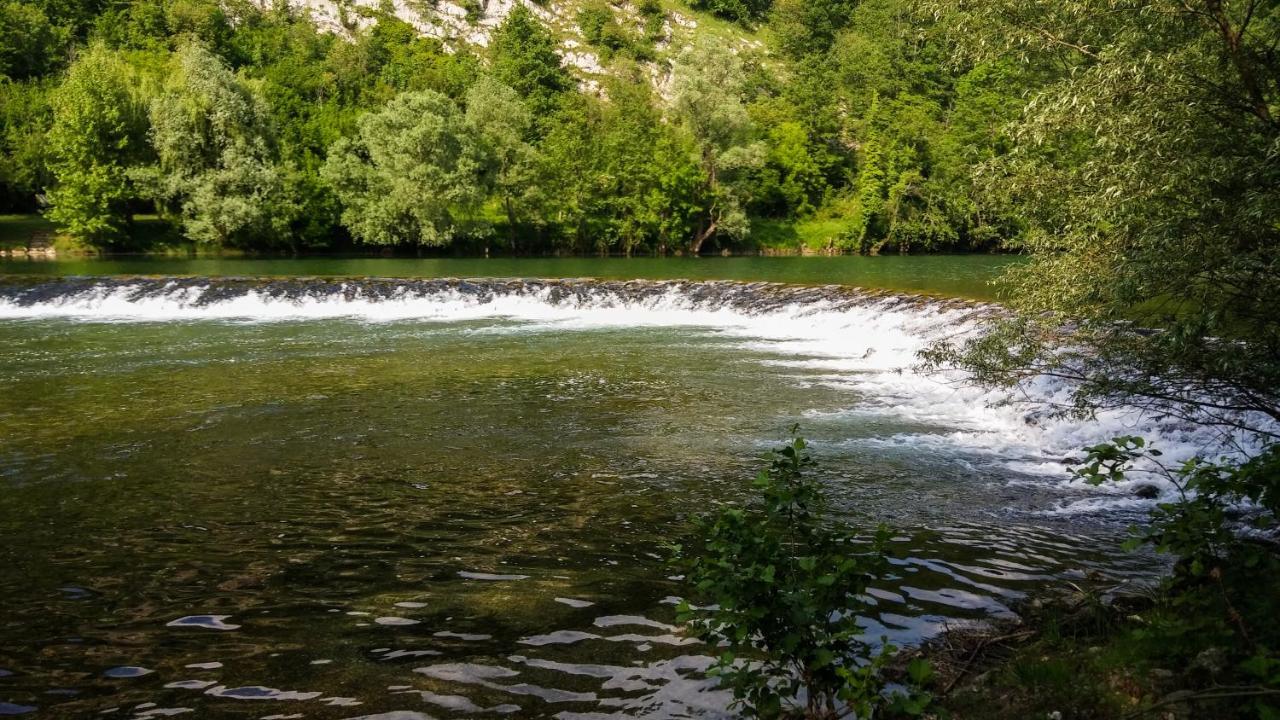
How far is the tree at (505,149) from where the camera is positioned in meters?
57.8

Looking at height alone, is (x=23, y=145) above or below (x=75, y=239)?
above

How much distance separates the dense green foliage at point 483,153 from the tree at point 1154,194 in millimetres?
27491

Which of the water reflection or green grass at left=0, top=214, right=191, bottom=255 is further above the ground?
green grass at left=0, top=214, right=191, bottom=255

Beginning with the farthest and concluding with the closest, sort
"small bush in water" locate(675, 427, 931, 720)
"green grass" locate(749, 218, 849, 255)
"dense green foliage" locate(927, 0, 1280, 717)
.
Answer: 1. "green grass" locate(749, 218, 849, 255)
2. "dense green foliage" locate(927, 0, 1280, 717)
3. "small bush in water" locate(675, 427, 931, 720)

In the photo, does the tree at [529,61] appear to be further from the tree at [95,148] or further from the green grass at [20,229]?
the green grass at [20,229]

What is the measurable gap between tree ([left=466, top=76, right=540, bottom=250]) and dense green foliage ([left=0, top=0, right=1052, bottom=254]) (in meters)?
0.16

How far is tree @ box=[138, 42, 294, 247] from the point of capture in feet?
164

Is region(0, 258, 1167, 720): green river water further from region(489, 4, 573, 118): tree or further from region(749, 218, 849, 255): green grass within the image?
region(489, 4, 573, 118): tree

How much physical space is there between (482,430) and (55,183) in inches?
2426

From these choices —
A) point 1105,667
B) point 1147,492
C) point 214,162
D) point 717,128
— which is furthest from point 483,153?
point 1105,667

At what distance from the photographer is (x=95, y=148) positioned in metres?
52.3

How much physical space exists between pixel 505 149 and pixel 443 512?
53118 millimetres

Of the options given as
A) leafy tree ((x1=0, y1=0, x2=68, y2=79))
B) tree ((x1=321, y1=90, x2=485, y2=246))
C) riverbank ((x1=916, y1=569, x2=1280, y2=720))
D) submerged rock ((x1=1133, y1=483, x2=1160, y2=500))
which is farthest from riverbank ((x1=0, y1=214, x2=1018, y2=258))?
riverbank ((x1=916, y1=569, x2=1280, y2=720))

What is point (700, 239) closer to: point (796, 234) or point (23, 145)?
point (796, 234)
